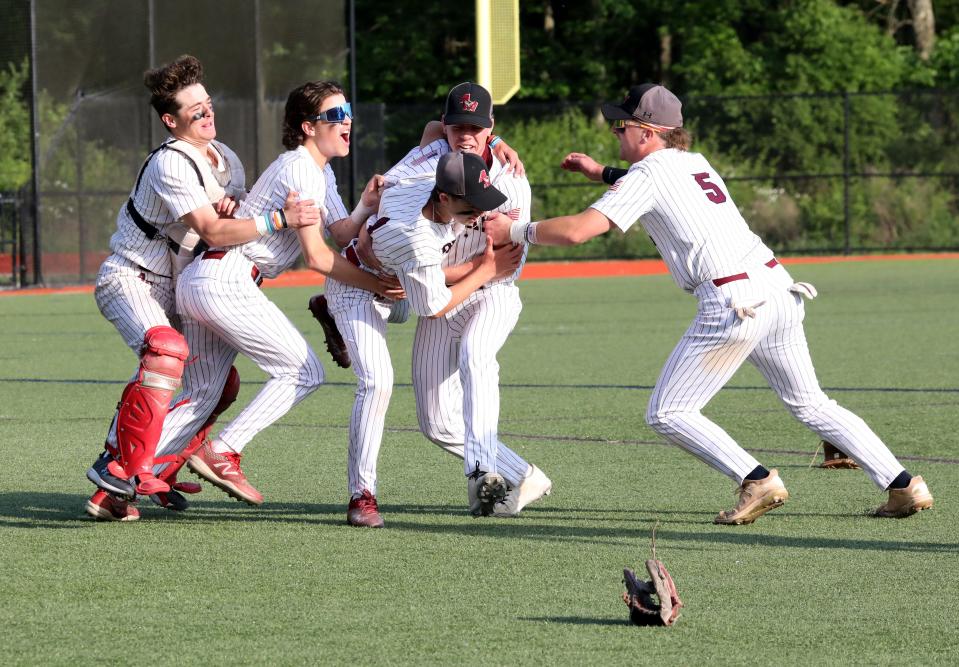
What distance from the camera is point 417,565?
597cm

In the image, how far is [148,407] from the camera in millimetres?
6676

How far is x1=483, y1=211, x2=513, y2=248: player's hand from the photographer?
6.79 metres

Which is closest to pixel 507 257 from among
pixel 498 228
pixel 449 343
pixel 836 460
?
pixel 498 228

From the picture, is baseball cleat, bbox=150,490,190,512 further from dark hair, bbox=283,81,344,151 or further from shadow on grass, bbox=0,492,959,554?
dark hair, bbox=283,81,344,151

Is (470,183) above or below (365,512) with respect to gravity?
above

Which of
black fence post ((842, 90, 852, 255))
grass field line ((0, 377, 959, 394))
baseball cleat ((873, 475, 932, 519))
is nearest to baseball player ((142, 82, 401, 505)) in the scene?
baseball cleat ((873, 475, 932, 519))

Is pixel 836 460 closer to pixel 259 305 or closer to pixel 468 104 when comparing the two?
pixel 468 104

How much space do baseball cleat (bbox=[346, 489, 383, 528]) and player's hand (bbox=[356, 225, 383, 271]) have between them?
37.4 inches

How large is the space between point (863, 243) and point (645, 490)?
981 inches

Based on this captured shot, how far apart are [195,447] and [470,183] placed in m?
1.78

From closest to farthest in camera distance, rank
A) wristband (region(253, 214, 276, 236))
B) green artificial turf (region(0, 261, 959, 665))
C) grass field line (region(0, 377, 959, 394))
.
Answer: green artificial turf (region(0, 261, 959, 665)) < wristband (region(253, 214, 276, 236)) < grass field line (region(0, 377, 959, 394))

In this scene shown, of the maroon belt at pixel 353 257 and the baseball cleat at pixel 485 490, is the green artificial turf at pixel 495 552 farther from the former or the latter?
the maroon belt at pixel 353 257

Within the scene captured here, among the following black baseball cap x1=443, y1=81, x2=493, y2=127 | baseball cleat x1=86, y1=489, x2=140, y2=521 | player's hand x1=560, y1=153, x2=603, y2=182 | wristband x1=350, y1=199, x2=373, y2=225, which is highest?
black baseball cap x1=443, y1=81, x2=493, y2=127

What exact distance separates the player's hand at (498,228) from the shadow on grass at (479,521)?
120 cm
